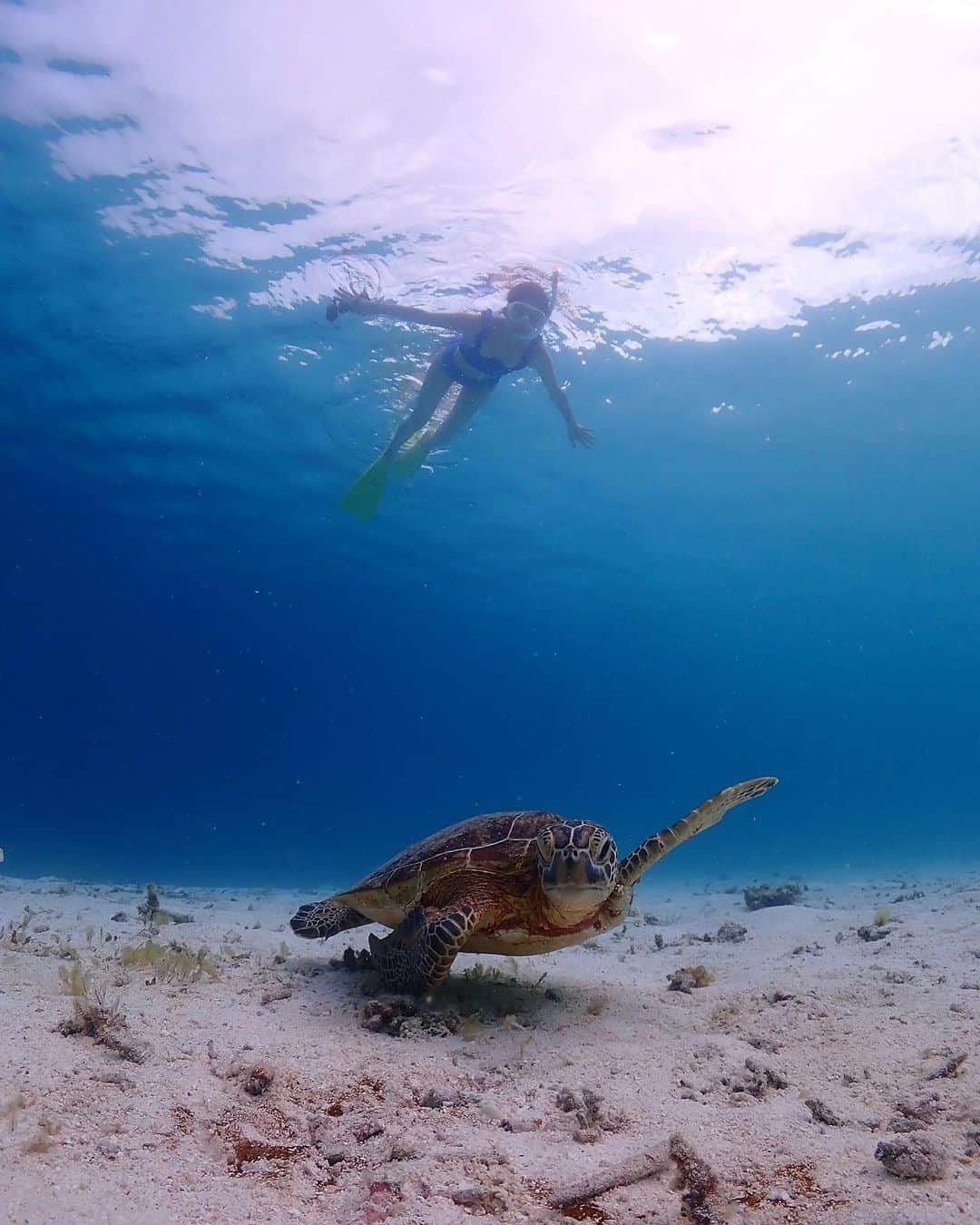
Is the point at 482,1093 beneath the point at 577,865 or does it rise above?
beneath

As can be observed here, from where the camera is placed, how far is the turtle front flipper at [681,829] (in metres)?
4.53

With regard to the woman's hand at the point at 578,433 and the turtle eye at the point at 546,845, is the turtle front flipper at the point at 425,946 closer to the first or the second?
the turtle eye at the point at 546,845

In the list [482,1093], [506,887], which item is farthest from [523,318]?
[482,1093]

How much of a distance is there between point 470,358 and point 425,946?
39.7 feet

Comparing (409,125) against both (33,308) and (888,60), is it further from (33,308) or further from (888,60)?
(33,308)

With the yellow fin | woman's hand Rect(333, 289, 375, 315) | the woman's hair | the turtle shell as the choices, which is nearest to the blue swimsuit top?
the woman's hair

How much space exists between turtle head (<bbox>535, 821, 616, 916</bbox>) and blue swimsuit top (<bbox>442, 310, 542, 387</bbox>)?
1134cm

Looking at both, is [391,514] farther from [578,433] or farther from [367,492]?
[578,433]

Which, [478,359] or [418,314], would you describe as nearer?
[478,359]

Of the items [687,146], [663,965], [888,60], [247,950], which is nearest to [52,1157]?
[247,950]

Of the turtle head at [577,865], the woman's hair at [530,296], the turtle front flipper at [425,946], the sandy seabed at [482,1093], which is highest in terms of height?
the woman's hair at [530,296]

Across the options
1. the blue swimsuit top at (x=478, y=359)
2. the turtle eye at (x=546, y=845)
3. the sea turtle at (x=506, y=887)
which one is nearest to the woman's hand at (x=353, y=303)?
the blue swimsuit top at (x=478, y=359)

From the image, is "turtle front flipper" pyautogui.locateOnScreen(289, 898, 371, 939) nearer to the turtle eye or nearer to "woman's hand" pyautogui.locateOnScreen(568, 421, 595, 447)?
the turtle eye

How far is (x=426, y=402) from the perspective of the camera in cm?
1592
